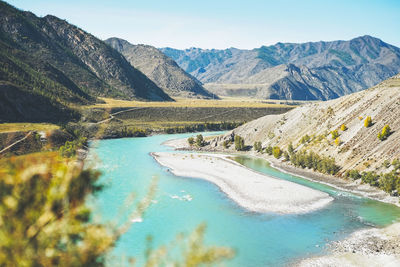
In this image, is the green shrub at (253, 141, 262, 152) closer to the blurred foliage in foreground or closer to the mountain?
the mountain

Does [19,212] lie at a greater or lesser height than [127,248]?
greater

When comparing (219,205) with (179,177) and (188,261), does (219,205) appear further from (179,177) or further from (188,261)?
(188,261)

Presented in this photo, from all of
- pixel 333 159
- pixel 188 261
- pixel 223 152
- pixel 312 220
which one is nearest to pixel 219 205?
pixel 312 220

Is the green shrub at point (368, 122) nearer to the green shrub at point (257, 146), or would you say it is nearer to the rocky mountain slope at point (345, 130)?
the rocky mountain slope at point (345, 130)

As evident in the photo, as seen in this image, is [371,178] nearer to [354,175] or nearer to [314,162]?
[354,175]

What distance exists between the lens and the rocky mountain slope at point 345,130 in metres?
55.3

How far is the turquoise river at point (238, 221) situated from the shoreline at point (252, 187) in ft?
5.59

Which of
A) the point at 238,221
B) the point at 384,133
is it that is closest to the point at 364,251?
the point at 238,221

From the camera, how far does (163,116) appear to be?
15100cm

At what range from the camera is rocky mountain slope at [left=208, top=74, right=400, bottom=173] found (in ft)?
181

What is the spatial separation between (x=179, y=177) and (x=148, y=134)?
66.3 meters

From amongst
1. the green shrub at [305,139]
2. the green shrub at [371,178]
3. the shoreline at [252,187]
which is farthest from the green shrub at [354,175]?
the green shrub at [305,139]

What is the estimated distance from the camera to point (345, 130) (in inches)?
2601

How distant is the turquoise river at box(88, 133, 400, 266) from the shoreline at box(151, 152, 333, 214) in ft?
5.59
